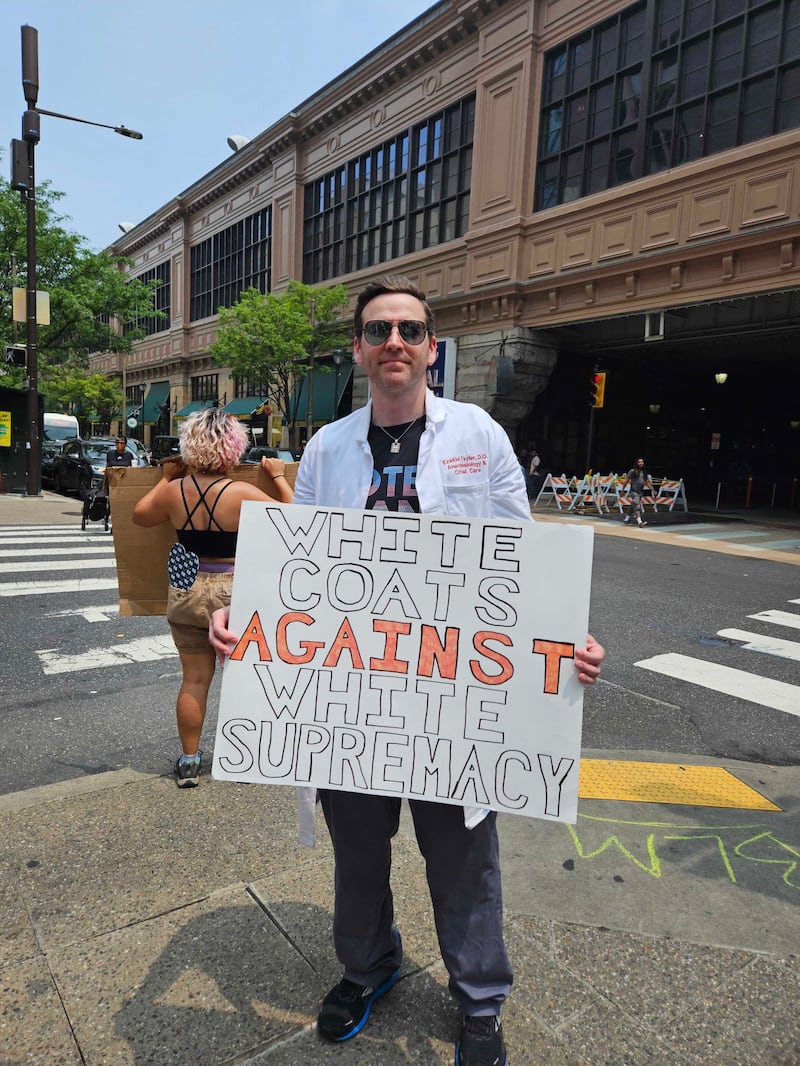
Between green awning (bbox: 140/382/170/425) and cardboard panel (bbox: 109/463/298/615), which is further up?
green awning (bbox: 140/382/170/425)

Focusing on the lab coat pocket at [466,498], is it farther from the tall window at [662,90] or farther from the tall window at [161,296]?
the tall window at [161,296]

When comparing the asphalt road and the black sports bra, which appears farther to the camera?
the asphalt road

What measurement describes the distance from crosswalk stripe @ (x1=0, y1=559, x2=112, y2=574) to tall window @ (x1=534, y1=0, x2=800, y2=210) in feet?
56.7

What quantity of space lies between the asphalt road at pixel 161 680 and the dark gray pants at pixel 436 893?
6.59 feet

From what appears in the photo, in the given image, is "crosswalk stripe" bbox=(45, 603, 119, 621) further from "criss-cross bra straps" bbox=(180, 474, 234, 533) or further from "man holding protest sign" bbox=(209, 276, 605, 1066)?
"man holding protest sign" bbox=(209, 276, 605, 1066)

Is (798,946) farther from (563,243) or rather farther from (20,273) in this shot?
(20,273)

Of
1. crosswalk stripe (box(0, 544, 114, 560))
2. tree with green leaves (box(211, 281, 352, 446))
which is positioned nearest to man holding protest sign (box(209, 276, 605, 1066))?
crosswalk stripe (box(0, 544, 114, 560))

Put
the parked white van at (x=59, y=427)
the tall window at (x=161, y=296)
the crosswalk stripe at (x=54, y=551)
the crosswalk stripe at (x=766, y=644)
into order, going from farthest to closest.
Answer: the tall window at (x=161, y=296)
the parked white van at (x=59, y=427)
the crosswalk stripe at (x=54, y=551)
the crosswalk stripe at (x=766, y=644)

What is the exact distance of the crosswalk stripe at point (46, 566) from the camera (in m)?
9.09

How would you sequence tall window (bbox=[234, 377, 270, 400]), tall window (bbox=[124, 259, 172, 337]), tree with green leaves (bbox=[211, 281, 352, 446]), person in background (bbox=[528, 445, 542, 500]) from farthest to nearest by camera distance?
tall window (bbox=[124, 259, 172, 337]), tall window (bbox=[234, 377, 270, 400]), tree with green leaves (bbox=[211, 281, 352, 446]), person in background (bbox=[528, 445, 542, 500])

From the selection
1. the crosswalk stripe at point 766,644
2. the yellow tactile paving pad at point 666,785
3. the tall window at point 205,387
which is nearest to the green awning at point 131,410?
the tall window at point 205,387

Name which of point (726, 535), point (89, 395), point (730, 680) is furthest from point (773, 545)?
point (89, 395)

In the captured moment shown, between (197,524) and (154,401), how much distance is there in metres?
48.9

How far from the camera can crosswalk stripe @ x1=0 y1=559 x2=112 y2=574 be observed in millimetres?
9086
